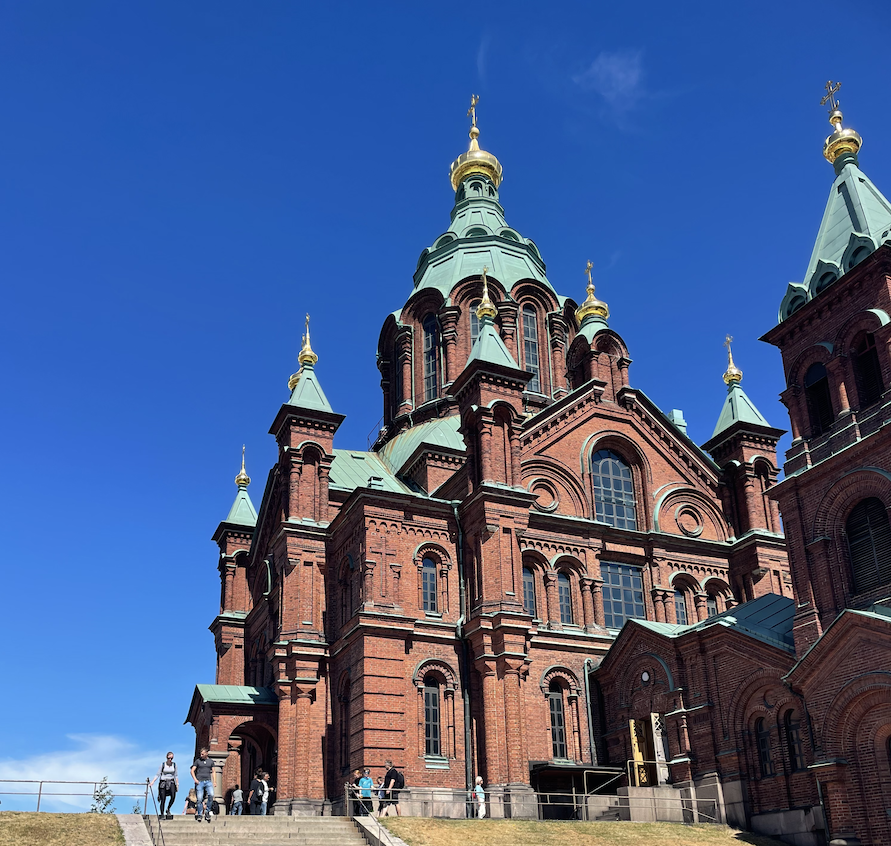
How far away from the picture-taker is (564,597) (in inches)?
1321

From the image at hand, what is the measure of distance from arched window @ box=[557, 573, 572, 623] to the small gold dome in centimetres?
1518

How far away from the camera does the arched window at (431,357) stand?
146ft

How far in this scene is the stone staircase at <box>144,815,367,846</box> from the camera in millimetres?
20984

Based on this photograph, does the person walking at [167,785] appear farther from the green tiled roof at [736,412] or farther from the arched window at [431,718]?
the green tiled roof at [736,412]

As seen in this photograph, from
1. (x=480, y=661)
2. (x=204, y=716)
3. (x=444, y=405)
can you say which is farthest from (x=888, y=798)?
(x=444, y=405)

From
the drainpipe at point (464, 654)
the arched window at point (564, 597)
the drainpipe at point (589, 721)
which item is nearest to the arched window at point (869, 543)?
the drainpipe at point (589, 721)

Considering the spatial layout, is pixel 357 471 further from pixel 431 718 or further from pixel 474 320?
pixel 431 718

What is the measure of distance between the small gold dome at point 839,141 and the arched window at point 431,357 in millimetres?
19294

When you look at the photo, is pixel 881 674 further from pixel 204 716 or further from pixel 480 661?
pixel 204 716

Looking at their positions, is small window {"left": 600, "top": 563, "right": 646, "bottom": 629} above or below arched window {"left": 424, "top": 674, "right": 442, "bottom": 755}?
above

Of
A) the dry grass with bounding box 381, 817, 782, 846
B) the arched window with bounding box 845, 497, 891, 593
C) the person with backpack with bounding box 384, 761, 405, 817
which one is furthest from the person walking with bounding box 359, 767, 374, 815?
the arched window with bounding box 845, 497, 891, 593

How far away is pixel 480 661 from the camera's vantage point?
99.1ft

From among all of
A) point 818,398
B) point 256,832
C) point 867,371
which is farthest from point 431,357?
point 256,832

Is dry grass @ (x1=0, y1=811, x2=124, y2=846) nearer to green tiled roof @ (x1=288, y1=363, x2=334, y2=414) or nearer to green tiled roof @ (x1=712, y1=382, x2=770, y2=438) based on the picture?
green tiled roof @ (x1=288, y1=363, x2=334, y2=414)
